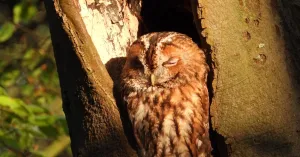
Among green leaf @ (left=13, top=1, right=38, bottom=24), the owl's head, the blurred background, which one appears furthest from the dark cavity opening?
green leaf @ (left=13, top=1, right=38, bottom=24)

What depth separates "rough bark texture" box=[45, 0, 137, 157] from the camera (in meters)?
2.66

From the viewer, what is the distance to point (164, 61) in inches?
119

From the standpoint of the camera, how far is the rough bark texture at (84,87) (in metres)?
2.66

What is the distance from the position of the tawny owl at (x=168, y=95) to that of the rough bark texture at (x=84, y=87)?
0.23 metres

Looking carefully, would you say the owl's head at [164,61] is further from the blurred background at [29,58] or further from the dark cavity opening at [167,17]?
the blurred background at [29,58]

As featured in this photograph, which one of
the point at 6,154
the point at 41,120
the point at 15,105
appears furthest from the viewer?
the point at 6,154

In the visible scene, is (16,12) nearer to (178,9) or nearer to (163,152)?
(178,9)

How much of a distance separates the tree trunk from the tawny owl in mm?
160

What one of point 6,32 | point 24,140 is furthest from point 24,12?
point 24,140

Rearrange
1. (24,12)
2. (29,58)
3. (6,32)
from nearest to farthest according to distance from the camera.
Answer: (6,32), (24,12), (29,58)

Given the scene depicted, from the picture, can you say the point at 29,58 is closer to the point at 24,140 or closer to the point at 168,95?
the point at 24,140

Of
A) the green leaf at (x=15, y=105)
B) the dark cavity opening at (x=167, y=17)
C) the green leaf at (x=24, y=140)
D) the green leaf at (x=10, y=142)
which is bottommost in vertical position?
the green leaf at (x=24, y=140)

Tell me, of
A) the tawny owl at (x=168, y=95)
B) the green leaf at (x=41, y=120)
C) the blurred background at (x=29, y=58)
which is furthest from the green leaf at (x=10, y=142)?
the blurred background at (x=29, y=58)

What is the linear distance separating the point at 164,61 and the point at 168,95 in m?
0.16
